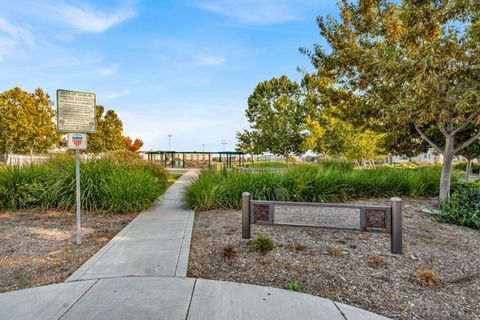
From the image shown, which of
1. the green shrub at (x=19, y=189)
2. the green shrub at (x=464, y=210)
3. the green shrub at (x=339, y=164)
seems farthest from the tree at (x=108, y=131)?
the green shrub at (x=464, y=210)

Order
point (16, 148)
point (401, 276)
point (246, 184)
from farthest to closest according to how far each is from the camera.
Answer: point (16, 148), point (246, 184), point (401, 276)

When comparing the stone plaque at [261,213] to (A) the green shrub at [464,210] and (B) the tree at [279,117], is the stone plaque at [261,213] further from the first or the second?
(B) the tree at [279,117]

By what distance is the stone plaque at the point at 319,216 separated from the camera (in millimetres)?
4219

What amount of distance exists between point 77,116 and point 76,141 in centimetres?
44

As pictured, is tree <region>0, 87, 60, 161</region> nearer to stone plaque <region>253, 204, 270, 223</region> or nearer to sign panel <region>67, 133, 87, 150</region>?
sign panel <region>67, 133, 87, 150</region>

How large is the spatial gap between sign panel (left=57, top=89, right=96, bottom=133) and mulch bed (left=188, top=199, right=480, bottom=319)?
279 cm

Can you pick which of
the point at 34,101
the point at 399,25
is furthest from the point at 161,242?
the point at 34,101

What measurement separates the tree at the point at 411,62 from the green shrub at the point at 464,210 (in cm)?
65

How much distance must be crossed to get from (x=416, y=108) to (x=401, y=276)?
4040mm

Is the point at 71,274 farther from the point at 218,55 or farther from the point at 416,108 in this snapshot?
the point at 218,55

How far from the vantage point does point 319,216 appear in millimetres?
4281

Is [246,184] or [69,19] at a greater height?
[69,19]

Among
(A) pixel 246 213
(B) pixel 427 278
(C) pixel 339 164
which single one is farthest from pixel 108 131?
(B) pixel 427 278

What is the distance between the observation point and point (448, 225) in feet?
19.7
